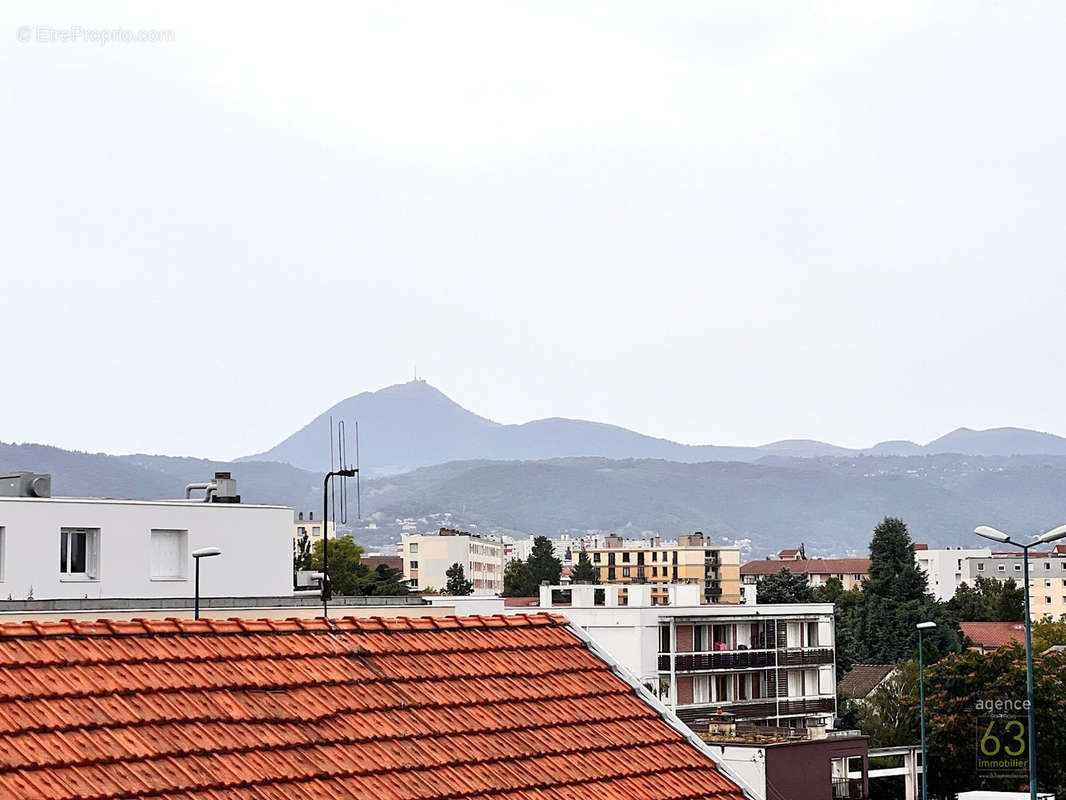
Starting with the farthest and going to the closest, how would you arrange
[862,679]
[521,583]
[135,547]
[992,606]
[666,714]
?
1. [521,583]
2. [992,606]
3. [862,679]
4. [135,547]
5. [666,714]

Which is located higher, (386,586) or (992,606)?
(386,586)

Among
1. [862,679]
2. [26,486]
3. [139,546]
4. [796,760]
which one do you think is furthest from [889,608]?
[26,486]

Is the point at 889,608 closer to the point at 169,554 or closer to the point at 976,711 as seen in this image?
the point at 976,711

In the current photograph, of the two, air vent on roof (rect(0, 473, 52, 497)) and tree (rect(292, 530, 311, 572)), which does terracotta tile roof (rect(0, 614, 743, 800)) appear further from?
tree (rect(292, 530, 311, 572))

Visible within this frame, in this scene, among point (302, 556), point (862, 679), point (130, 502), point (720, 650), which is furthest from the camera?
point (302, 556)

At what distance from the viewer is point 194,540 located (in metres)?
44.9

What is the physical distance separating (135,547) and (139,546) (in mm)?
115

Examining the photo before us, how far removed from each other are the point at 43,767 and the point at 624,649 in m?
80.2

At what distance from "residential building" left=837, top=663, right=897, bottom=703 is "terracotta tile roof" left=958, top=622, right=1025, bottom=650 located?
24949 mm

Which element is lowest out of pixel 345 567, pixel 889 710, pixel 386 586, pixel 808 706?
pixel 889 710

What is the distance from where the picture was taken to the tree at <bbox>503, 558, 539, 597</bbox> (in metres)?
174

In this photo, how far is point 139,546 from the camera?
43188mm

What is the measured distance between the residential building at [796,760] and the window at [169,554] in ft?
54.3

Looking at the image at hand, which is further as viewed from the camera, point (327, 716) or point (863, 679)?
point (863, 679)
